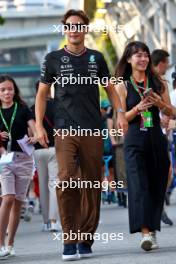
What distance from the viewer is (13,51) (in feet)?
415

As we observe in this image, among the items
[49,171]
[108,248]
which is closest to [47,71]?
[108,248]

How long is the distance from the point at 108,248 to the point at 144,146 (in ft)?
3.54

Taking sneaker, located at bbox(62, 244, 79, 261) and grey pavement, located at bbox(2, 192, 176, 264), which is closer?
grey pavement, located at bbox(2, 192, 176, 264)

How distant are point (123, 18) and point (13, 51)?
76.6 metres

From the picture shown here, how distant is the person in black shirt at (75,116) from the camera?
9.44 m

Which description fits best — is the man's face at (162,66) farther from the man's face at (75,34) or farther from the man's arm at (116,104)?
the man's face at (75,34)

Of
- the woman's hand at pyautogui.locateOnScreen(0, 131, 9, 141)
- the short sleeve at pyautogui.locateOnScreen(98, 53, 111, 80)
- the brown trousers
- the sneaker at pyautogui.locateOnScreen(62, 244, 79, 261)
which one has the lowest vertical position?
the sneaker at pyautogui.locateOnScreen(62, 244, 79, 261)

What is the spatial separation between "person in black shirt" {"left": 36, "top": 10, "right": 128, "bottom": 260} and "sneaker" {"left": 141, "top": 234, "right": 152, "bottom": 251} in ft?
1.43

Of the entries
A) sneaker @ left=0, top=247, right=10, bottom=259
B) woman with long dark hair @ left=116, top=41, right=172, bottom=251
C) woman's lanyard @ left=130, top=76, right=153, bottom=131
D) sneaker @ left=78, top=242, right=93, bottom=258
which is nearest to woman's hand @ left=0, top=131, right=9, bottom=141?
sneaker @ left=0, top=247, right=10, bottom=259

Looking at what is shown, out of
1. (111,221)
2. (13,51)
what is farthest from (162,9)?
(13,51)

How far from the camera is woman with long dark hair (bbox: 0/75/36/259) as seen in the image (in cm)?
1043

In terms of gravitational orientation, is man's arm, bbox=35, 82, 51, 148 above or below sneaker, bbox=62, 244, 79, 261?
above

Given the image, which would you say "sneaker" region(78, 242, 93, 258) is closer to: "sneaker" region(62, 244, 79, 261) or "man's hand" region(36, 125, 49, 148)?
"sneaker" region(62, 244, 79, 261)

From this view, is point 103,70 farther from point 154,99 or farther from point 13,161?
point 13,161
